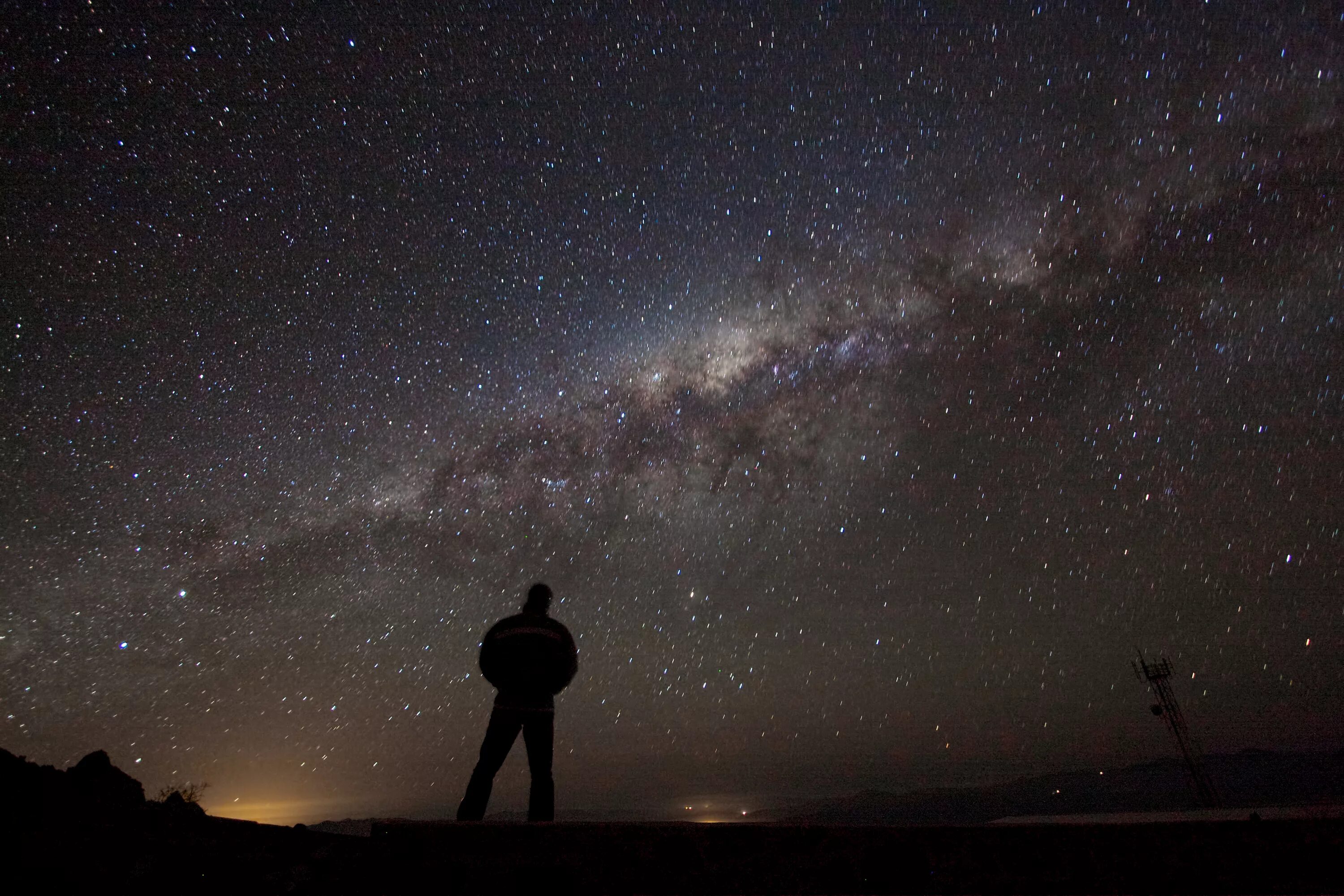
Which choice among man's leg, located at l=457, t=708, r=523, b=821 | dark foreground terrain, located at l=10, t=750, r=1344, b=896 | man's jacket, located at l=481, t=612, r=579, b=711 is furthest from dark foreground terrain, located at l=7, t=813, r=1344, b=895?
man's jacket, located at l=481, t=612, r=579, b=711

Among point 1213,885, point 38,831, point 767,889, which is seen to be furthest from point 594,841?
point 38,831

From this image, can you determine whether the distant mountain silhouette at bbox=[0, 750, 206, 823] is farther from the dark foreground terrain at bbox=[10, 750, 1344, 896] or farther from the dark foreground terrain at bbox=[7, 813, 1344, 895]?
the dark foreground terrain at bbox=[7, 813, 1344, 895]

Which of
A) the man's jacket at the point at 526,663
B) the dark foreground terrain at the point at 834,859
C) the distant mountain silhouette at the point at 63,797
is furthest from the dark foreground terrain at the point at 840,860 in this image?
the distant mountain silhouette at the point at 63,797

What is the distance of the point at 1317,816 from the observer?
5.86ft

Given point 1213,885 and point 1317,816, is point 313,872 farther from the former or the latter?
point 1317,816

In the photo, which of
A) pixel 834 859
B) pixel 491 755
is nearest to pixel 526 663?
pixel 491 755

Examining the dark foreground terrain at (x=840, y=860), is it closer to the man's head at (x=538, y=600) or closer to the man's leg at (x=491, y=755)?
the man's leg at (x=491, y=755)

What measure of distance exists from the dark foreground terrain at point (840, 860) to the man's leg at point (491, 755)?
1.73 meters

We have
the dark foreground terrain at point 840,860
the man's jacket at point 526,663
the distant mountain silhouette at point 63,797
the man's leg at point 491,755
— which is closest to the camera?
the dark foreground terrain at point 840,860

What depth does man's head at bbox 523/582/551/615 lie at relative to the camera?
14.8 feet

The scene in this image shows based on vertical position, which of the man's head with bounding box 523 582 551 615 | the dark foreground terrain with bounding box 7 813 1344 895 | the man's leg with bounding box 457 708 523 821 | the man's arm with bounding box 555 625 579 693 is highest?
the man's head with bounding box 523 582 551 615

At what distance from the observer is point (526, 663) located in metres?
4.19

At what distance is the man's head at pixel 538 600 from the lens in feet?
14.8

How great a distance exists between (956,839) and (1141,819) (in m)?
0.80
